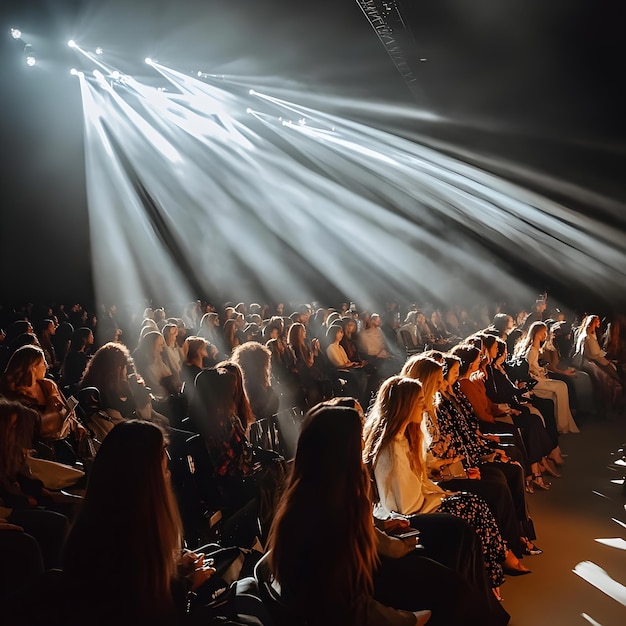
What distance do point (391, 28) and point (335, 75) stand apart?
2.97 metres

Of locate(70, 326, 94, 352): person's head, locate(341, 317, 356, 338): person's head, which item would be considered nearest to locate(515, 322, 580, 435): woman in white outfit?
locate(341, 317, 356, 338): person's head

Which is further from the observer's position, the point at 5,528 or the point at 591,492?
the point at 591,492

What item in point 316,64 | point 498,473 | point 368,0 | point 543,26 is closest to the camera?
point 498,473

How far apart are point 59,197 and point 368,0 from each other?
769 cm

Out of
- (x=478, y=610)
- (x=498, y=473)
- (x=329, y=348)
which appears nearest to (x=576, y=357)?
(x=329, y=348)

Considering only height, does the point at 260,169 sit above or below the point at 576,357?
above

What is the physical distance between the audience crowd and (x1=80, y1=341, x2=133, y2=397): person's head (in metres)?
0.01

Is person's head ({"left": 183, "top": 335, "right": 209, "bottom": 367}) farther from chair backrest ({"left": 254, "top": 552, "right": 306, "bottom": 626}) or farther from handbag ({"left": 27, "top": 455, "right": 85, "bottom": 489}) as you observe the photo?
chair backrest ({"left": 254, "top": 552, "right": 306, "bottom": 626})

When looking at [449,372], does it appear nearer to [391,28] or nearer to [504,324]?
[504,324]

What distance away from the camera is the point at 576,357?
8.44 m

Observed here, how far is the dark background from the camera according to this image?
387 inches

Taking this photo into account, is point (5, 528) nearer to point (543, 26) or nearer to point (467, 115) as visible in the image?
point (543, 26)

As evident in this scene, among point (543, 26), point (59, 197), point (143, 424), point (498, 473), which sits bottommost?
point (498, 473)

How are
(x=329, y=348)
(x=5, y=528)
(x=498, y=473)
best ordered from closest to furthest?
(x=5, y=528), (x=498, y=473), (x=329, y=348)
